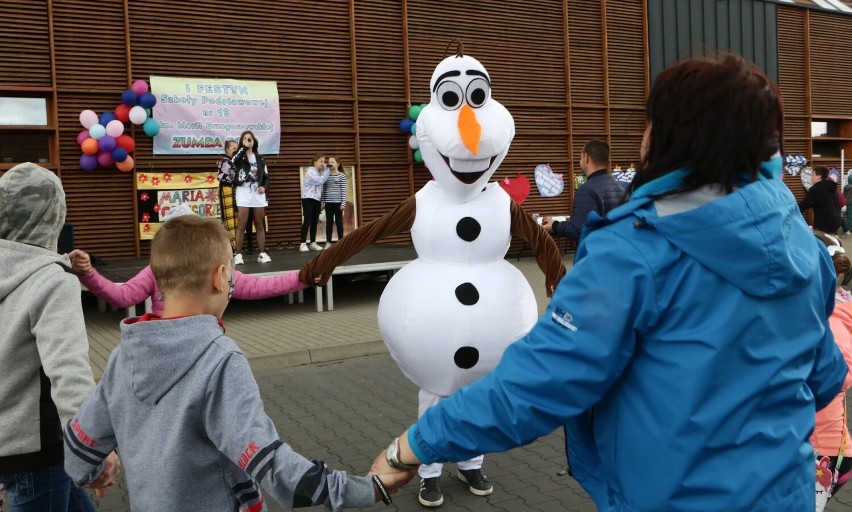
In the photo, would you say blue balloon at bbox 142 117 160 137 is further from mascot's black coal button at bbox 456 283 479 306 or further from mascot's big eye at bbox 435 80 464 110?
mascot's black coal button at bbox 456 283 479 306

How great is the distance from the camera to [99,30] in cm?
1327

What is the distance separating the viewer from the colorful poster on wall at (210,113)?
13.7 meters

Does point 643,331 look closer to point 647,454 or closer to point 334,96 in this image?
point 647,454

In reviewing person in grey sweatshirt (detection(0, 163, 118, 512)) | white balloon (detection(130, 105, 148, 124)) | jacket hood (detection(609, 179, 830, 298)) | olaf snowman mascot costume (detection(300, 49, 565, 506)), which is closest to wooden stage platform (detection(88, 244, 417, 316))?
white balloon (detection(130, 105, 148, 124))

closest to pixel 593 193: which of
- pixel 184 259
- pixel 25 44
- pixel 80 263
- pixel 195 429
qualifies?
pixel 80 263

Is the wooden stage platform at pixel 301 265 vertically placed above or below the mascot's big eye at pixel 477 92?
below

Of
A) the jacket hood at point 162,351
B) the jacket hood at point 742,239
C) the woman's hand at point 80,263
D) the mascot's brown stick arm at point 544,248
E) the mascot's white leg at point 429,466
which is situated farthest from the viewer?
the mascot's brown stick arm at point 544,248

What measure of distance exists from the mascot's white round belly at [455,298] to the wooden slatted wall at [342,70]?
1049 cm

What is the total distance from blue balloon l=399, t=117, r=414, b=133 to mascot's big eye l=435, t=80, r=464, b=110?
1133 centimetres

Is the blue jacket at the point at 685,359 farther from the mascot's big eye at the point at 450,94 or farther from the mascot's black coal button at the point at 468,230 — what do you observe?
the mascot's big eye at the point at 450,94

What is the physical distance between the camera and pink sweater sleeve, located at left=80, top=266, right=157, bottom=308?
3537 millimetres

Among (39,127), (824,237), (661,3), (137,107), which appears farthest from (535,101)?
(824,237)

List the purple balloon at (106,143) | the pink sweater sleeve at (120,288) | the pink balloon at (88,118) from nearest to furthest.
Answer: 1. the pink sweater sleeve at (120,288)
2. the pink balloon at (88,118)
3. the purple balloon at (106,143)

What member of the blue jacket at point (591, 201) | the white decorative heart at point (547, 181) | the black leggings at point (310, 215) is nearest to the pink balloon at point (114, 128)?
the black leggings at point (310, 215)
